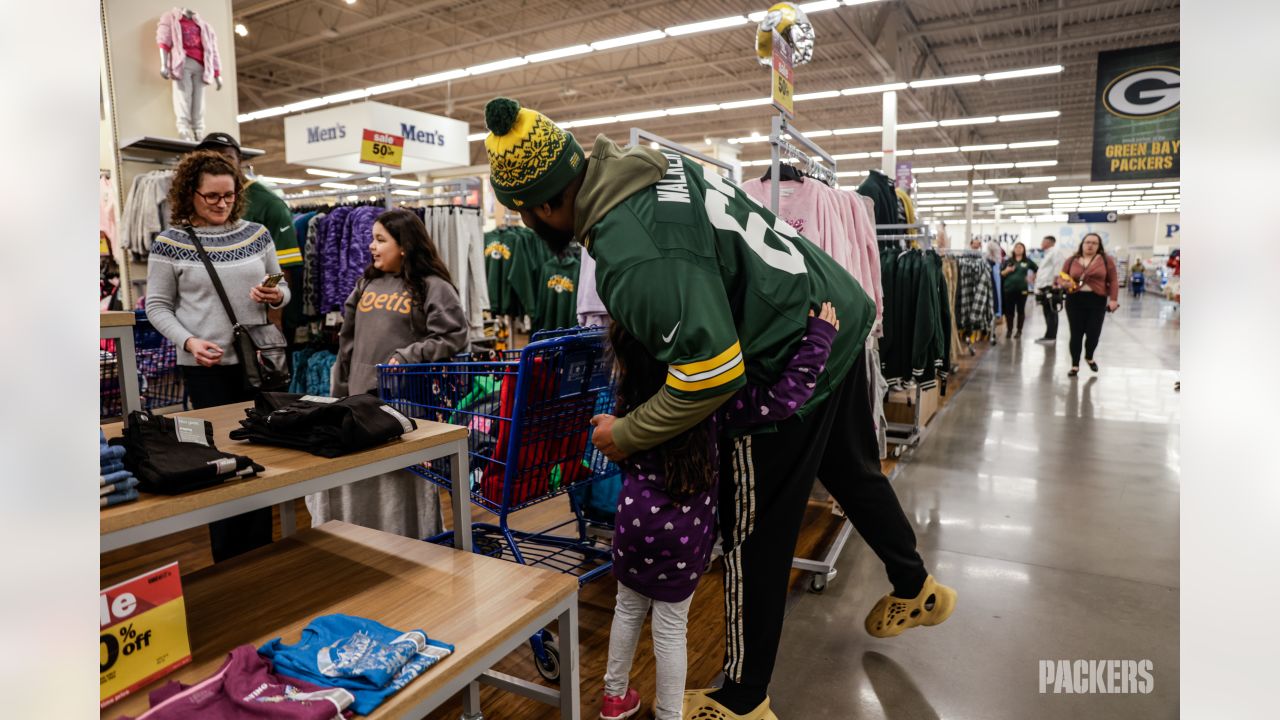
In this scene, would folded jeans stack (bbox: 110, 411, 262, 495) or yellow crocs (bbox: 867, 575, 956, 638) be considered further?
yellow crocs (bbox: 867, 575, 956, 638)

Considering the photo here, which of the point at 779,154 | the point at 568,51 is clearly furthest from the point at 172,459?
the point at 568,51

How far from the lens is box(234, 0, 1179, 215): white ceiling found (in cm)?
1146

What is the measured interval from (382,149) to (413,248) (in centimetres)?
218

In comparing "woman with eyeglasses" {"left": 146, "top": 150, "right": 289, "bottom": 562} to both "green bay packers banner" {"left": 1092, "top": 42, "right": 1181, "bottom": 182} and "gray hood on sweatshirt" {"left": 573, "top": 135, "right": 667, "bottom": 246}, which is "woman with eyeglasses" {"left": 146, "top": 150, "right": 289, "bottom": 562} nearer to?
"gray hood on sweatshirt" {"left": 573, "top": 135, "right": 667, "bottom": 246}

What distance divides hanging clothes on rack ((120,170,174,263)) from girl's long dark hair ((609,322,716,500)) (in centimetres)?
379

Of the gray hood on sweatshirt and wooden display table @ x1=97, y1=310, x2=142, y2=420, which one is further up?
the gray hood on sweatshirt

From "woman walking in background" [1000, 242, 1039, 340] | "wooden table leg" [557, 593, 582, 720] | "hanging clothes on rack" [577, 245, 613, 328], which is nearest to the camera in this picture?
"wooden table leg" [557, 593, 582, 720]

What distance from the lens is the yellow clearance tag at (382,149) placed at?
15.3 feet

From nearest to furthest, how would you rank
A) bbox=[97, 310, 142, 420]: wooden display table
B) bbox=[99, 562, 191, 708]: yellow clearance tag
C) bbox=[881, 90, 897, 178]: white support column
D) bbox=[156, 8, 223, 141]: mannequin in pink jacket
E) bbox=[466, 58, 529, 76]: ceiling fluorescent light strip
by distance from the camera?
1. bbox=[99, 562, 191, 708]: yellow clearance tag
2. bbox=[97, 310, 142, 420]: wooden display table
3. bbox=[156, 8, 223, 141]: mannequin in pink jacket
4. bbox=[881, 90, 897, 178]: white support column
5. bbox=[466, 58, 529, 76]: ceiling fluorescent light strip

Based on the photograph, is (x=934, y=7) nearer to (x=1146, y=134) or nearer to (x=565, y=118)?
(x=1146, y=134)
